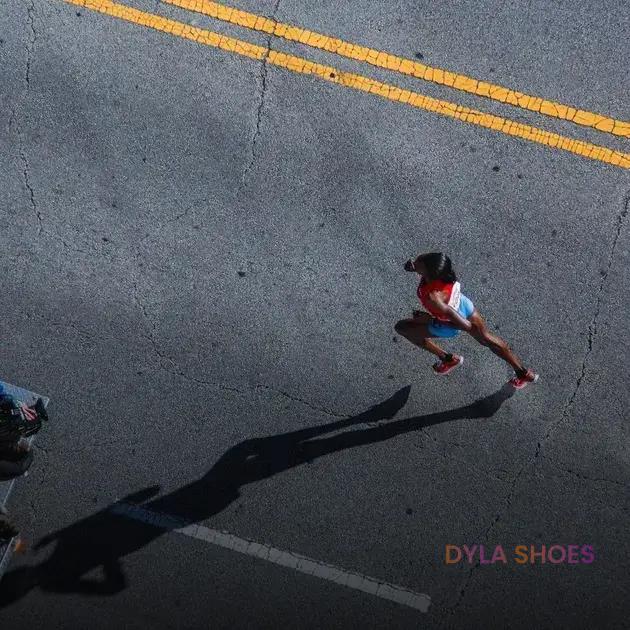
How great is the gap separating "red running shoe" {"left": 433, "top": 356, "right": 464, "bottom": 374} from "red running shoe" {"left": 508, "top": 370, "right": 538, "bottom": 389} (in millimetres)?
484

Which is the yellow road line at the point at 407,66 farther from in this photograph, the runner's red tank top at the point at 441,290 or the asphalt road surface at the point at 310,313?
the runner's red tank top at the point at 441,290

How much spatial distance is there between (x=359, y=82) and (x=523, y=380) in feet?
10.0

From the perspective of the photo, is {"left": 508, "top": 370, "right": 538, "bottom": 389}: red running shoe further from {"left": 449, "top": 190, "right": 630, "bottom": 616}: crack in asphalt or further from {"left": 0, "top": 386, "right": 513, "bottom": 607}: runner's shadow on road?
{"left": 449, "top": 190, "right": 630, "bottom": 616}: crack in asphalt

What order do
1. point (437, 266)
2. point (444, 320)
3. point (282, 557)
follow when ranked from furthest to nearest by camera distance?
point (282, 557) → point (444, 320) → point (437, 266)

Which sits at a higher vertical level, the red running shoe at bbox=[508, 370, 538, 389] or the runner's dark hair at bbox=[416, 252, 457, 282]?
the runner's dark hair at bbox=[416, 252, 457, 282]

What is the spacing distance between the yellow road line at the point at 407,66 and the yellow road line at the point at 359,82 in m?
0.17

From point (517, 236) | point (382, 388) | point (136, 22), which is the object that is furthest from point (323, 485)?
point (136, 22)

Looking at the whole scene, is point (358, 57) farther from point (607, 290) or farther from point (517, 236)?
point (607, 290)

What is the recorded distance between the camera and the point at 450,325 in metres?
6.60

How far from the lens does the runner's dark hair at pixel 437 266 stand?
20.6ft

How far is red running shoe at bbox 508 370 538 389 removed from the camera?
7035mm

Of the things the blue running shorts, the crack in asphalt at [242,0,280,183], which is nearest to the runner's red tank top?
the blue running shorts

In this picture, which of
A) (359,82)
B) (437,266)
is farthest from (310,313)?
(359,82)

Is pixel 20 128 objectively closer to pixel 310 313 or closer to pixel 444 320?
pixel 310 313
